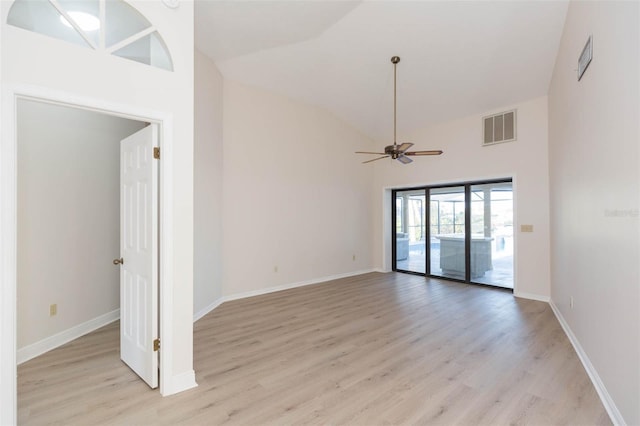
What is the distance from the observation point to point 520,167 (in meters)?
5.31

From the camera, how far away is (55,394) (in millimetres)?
2344

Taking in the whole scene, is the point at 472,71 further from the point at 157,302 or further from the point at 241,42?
the point at 157,302

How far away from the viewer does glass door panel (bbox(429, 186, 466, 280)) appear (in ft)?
21.3

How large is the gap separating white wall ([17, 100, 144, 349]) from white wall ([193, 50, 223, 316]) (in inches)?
40.7

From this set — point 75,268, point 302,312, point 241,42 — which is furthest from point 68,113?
point 302,312

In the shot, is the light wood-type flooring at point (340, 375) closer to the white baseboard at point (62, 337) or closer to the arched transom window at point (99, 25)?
the white baseboard at point (62, 337)

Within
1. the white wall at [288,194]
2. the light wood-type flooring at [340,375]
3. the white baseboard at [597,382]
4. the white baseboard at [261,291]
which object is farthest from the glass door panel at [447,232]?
the white baseboard at [597,382]

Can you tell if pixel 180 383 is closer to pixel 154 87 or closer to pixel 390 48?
pixel 154 87

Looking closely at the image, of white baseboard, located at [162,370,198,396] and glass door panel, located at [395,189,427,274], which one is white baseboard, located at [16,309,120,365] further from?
glass door panel, located at [395,189,427,274]

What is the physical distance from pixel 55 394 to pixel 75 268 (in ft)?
5.16

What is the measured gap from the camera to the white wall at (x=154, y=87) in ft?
5.72

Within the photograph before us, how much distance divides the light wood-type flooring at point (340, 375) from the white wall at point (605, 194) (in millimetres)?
423

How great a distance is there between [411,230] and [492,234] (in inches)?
71.3

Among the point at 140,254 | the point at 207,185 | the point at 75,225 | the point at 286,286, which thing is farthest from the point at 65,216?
the point at 286,286
